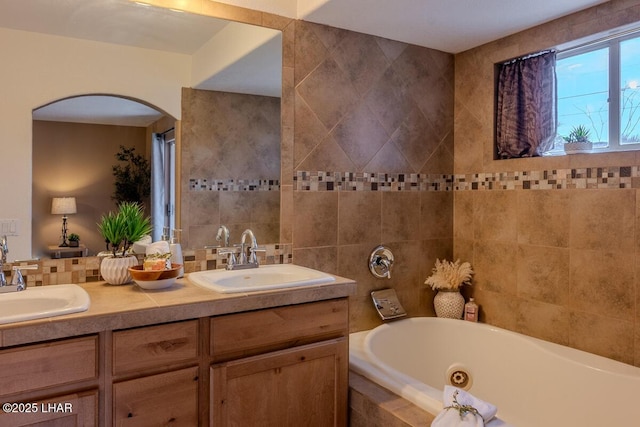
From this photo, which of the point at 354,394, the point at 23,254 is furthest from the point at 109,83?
the point at 354,394

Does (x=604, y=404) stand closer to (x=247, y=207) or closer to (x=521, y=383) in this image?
(x=521, y=383)

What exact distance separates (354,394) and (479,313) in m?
1.31

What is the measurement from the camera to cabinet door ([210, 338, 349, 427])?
1696 mm

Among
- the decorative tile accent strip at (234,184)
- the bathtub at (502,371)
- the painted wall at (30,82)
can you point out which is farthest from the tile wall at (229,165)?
the bathtub at (502,371)

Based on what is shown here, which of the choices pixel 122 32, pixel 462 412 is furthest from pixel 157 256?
pixel 462 412

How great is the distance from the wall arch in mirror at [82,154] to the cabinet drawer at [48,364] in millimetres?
651

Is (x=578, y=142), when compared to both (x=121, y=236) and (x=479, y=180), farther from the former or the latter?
(x=121, y=236)

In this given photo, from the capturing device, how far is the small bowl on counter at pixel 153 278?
1.79 meters

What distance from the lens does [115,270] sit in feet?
6.20

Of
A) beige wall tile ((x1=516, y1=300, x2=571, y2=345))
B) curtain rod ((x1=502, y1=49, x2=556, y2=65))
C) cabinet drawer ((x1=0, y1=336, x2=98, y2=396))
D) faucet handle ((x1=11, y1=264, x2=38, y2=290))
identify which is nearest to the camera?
cabinet drawer ((x1=0, y1=336, x2=98, y2=396))

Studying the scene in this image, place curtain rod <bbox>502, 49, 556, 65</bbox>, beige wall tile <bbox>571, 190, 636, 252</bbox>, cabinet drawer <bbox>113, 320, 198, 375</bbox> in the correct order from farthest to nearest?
curtain rod <bbox>502, 49, 556, 65</bbox> < beige wall tile <bbox>571, 190, 636, 252</bbox> < cabinet drawer <bbox>113, 320, 198, 375</bbox>

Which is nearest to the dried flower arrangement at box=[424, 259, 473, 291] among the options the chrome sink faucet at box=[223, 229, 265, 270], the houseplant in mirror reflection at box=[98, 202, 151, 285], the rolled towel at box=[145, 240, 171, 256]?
the chrome sink faucet at box=[223, 229, 265, 270]

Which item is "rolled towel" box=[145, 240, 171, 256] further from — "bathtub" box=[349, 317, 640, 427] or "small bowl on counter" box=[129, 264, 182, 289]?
"bathtub" box=[349, 317, 640, 427]

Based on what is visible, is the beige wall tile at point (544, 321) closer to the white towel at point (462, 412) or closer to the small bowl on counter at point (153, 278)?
the white towel at point (462, 412)
